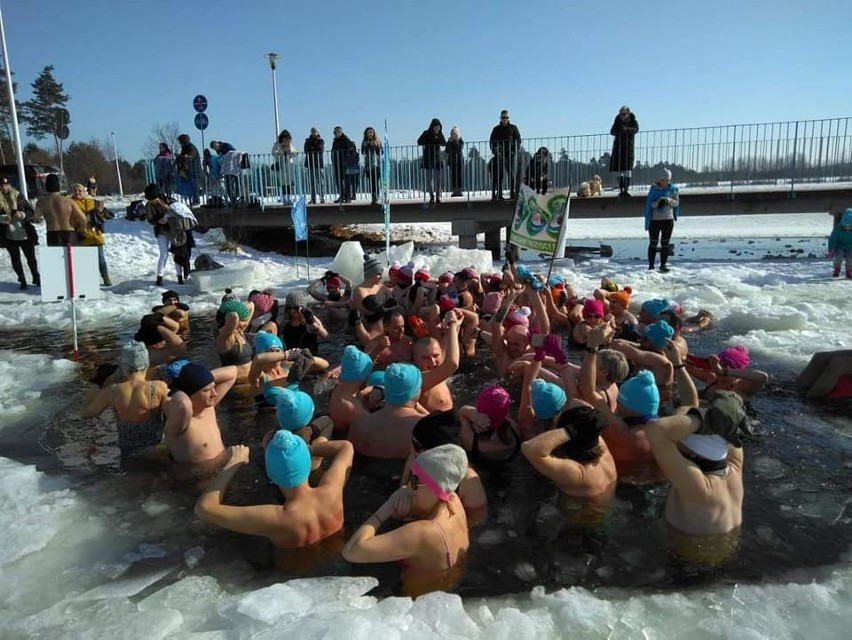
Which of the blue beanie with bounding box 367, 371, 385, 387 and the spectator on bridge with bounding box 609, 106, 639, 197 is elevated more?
the spectator on bridge with bounding box 609, 106, 639, 197

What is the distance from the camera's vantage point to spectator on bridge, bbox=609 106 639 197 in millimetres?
14235

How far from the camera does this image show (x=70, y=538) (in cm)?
367

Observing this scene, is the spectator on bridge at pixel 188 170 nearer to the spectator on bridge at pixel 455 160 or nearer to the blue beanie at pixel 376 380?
the spectator on bridge at pixel 455 160

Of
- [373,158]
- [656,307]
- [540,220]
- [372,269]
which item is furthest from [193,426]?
[373,158]

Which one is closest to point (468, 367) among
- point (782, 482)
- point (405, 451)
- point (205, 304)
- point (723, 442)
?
point (405, 451)

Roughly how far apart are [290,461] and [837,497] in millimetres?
3538

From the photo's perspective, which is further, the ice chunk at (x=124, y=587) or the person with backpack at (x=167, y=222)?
the person with backpack at (x=167, y=222)

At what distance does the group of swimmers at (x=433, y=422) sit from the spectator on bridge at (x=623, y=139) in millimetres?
8161

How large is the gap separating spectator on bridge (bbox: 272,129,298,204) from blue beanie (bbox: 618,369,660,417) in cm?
1420

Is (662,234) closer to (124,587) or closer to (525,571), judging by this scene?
(525,571)

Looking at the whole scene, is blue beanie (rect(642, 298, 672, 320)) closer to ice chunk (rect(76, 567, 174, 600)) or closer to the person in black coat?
ice chunk (rect(76, 567, 174, 600))

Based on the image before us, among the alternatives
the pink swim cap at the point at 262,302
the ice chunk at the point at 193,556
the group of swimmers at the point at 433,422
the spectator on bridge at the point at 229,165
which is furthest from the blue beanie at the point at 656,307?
the spectator on bridge at the point at 229,165

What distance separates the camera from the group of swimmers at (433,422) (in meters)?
3.18

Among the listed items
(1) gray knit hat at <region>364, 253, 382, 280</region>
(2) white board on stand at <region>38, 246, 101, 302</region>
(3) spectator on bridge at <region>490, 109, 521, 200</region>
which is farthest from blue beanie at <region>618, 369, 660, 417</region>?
(3) spectator on bridge at <region>490, 109, 521, 200</region>
